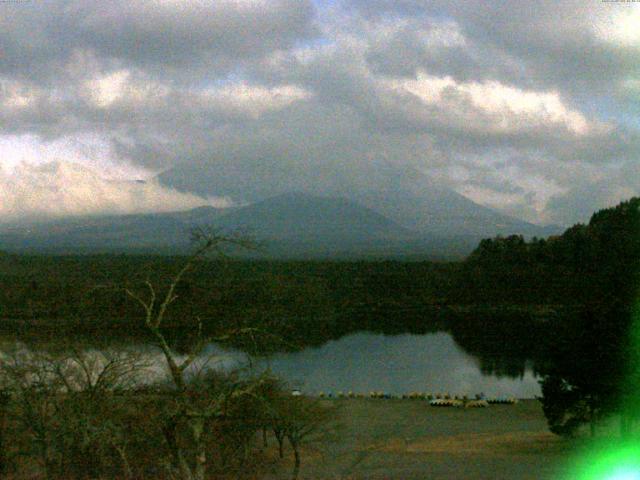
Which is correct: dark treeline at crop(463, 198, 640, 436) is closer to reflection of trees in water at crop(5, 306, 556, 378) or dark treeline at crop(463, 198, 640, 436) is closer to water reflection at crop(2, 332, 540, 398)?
reflection of trees in water at crop(5, 306, 556, 378)

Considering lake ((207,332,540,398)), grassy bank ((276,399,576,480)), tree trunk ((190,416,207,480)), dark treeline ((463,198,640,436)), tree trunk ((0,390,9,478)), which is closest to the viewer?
tree trunk ((190,416,207,480))

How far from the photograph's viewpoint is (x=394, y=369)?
108 ft

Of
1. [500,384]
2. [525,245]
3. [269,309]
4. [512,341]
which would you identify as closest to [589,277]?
[525,245]

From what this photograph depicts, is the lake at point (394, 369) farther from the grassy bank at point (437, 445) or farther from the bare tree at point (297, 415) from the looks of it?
the bare tree at point (297, 415)

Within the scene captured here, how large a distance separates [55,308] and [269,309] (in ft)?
44.4

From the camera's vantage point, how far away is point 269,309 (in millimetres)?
47094

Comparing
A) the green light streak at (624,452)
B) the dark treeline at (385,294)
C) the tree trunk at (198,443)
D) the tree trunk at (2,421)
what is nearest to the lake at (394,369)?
the dark treeline at (385,294)

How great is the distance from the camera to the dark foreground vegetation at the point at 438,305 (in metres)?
13.5

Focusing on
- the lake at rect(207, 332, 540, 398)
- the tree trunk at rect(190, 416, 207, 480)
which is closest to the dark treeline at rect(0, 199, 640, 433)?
the lake at rect(207, 332, 540, 398)

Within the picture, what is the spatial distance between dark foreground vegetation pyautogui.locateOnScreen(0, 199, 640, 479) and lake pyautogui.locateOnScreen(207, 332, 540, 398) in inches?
51.2

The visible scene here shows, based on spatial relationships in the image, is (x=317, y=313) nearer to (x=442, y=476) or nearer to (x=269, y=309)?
(x=269, y=309)

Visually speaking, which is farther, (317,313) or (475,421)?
(317,313)

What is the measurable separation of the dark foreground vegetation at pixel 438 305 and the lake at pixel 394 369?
4.27 feet

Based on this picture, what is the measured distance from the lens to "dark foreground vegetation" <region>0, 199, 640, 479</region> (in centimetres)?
1352
